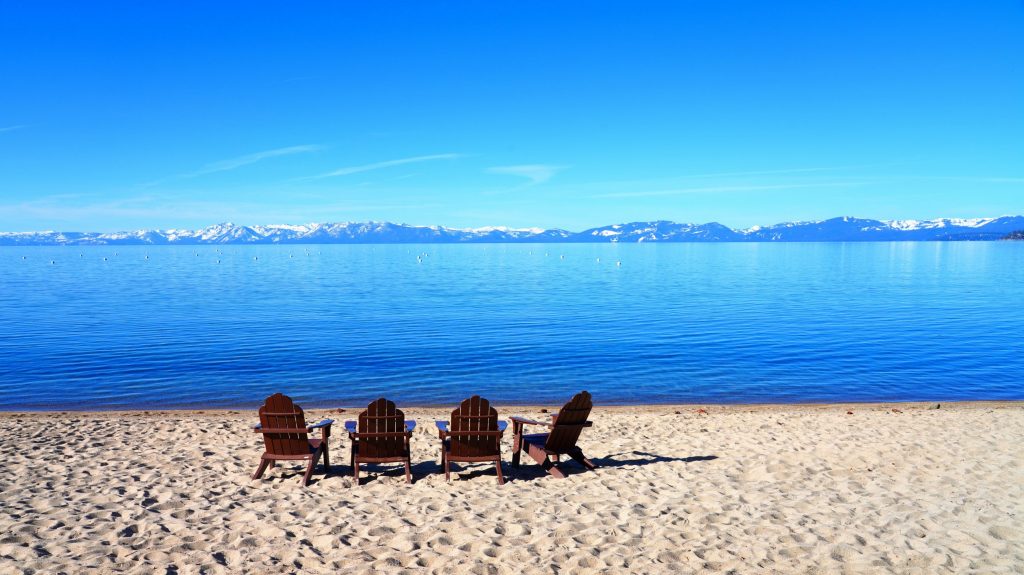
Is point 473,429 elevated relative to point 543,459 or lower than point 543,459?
elevated

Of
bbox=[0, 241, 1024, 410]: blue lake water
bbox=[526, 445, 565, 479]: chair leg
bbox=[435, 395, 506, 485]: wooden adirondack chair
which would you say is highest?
bbox=[435, 395, 506, 485]: wooden adirondack chair

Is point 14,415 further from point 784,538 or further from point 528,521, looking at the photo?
point 784,538

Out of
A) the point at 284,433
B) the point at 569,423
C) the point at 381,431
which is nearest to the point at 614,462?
the point at 569,423

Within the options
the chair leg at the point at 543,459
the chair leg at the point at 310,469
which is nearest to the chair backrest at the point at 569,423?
the chair leg at the point at 543,459

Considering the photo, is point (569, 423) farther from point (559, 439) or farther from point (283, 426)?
point (283, 426)

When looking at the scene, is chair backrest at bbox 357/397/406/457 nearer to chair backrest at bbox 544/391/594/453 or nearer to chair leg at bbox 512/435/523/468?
chair leg at bbox 512/435/523/468

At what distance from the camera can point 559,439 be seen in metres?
9.69

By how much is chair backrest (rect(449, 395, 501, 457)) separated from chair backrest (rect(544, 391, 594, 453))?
2.81 feet

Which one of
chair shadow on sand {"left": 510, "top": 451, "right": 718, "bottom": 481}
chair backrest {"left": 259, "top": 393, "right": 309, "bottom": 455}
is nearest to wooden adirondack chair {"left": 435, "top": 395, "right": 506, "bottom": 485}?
chair shadow on sand {"left": 510, "top": 451, "right": 718, "bottom": 481}

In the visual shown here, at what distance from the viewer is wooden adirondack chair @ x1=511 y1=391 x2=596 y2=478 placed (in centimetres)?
944

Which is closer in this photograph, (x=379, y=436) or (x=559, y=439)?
(x=379, y=436)

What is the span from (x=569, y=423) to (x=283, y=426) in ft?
12.8

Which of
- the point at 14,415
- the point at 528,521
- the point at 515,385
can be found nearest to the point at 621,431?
the point at 528,521

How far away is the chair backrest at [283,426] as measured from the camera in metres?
9.05
